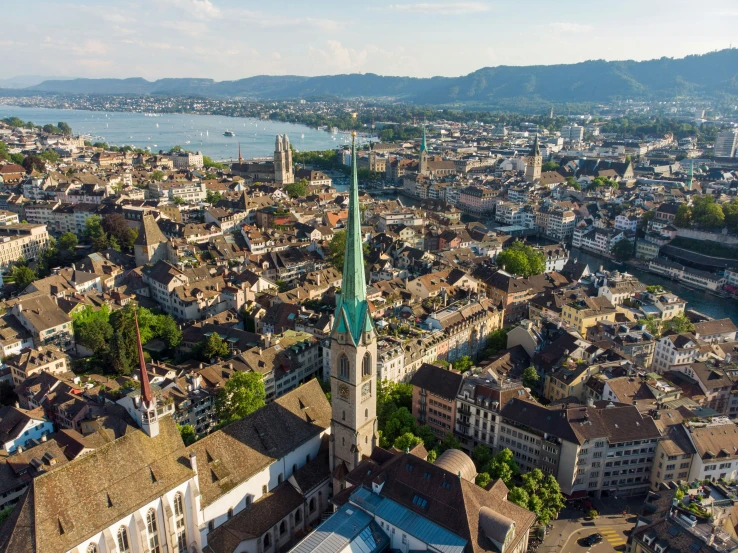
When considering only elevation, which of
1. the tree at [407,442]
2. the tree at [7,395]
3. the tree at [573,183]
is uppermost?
the tree at [407,442]

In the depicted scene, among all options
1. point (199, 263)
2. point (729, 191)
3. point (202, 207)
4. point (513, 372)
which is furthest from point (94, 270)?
point (729, 191)

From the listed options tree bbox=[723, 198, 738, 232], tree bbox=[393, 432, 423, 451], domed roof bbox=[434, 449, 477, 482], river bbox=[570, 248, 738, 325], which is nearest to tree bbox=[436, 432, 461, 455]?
tree bbox=[393, 432, 423, 451]

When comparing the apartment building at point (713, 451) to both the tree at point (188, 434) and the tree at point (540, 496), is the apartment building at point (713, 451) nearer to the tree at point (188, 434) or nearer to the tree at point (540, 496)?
the tree at point (540, 496)

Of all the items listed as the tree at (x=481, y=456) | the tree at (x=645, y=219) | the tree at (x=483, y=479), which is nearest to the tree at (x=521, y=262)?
the tree at (x=645, y=219)

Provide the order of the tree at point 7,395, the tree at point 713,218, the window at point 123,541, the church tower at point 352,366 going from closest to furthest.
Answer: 1. the window at point 123,541
2. the church tower at point 352,366
3. the tree at point 7,395
4. the tree at point 713,218

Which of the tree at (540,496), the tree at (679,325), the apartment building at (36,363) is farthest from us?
the tree at (679,325)

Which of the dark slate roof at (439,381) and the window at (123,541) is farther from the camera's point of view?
the dark slate roof at (439,381)
